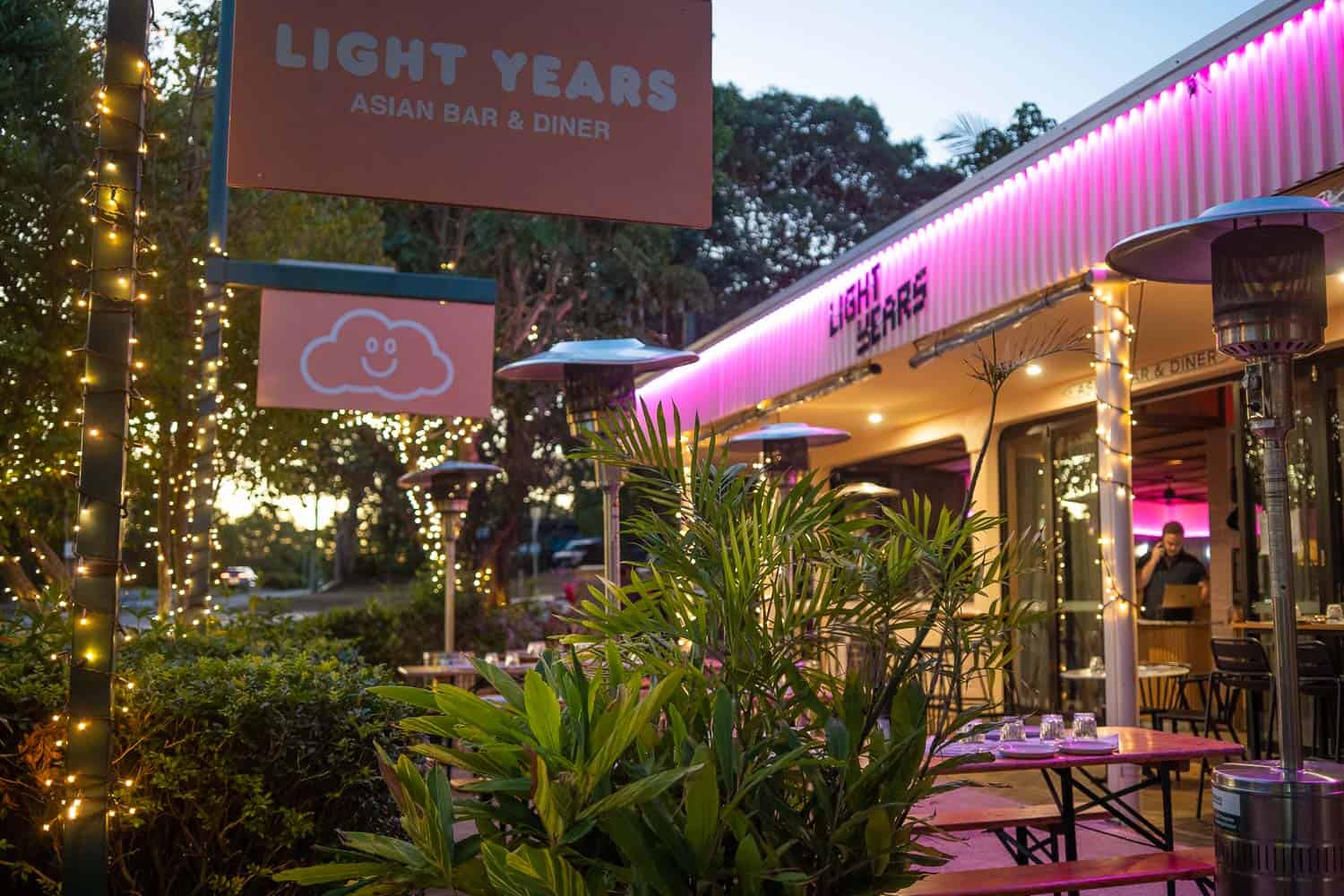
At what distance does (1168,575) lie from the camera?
1130 centimetres

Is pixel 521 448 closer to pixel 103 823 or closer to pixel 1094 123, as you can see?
pixel 1094 123

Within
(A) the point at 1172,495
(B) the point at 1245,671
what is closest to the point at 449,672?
(B) the point at 1245,671

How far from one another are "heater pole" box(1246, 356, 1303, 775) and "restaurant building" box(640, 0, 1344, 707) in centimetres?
64

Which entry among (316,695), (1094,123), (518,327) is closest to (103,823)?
(316,695)

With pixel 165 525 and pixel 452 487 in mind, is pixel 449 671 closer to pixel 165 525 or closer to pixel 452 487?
pixel 452 487

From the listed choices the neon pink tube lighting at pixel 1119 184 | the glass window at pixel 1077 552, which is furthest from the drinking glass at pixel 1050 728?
the glass window at pixel 1077 552

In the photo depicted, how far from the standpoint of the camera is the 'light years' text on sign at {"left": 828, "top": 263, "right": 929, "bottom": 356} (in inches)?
340

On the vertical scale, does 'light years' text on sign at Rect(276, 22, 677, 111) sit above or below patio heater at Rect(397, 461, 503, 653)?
above

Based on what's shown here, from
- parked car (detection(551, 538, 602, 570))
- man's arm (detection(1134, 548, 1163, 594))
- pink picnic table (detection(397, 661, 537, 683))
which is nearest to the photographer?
pink picnic table (detection(397, 661, 537, 683))

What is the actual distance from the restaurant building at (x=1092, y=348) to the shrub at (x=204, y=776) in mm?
2008

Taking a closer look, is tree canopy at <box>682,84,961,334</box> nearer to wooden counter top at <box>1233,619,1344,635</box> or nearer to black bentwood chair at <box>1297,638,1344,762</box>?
wooden counter top at <box>1233,619,1344,635</box>

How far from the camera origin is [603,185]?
11.1 ft

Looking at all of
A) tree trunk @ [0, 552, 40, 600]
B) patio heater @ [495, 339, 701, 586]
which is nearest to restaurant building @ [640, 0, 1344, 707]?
patio heater @ [495, 339, 701, 586]

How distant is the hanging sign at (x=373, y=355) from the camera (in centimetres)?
783
